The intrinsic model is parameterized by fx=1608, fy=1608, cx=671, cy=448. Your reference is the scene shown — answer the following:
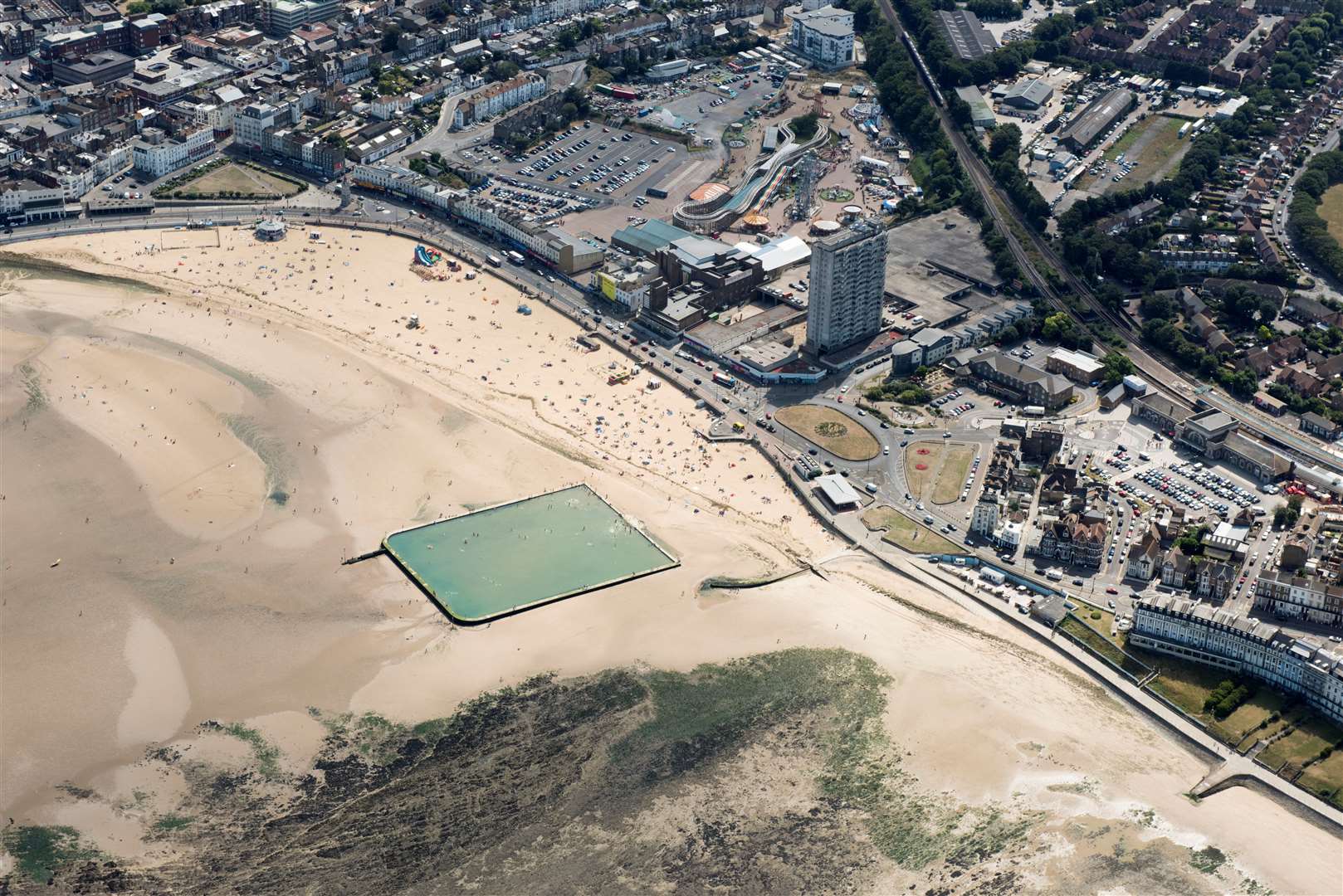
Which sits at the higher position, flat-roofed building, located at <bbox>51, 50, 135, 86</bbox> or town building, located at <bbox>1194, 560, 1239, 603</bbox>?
town building, located at <bbox>1194, 560, 1239, 603</bbox>

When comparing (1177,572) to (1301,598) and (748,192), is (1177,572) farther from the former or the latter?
(748,192)

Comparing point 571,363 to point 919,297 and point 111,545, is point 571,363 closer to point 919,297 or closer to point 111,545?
point 919,297

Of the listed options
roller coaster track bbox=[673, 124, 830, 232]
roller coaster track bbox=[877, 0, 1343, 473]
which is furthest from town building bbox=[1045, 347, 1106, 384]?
roller coaster track bbox=[673, 124, 830, 232]

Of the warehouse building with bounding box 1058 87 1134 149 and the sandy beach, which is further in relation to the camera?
the warehouse building with bounding box 1058 87 1134 149

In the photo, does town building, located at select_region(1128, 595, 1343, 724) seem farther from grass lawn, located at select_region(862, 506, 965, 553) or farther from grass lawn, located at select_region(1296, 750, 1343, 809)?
grass lawn, located at select_region(862, 506, 965, 553)

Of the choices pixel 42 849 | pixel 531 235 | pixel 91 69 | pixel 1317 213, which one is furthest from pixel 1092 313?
pixel 91 69

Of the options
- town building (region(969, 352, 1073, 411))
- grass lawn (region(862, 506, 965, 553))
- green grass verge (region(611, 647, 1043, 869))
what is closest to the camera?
green grass verge (region(611, 647, 1043, 869))
